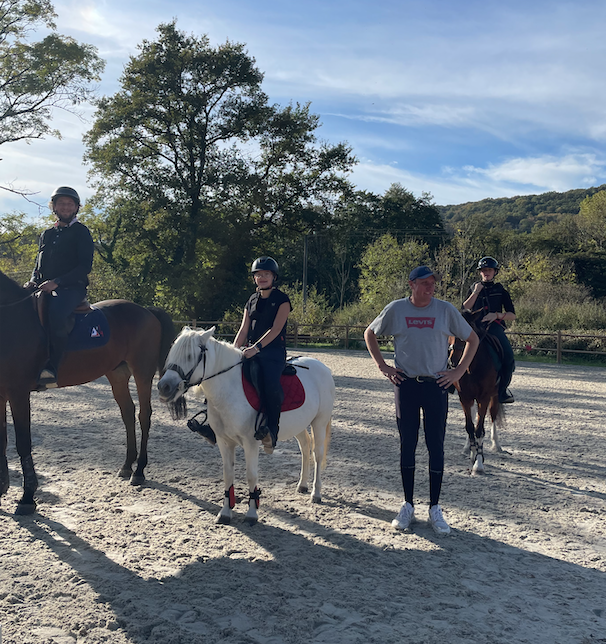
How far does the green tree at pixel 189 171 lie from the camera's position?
24.5 meters

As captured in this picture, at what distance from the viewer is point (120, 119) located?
80.3 ft

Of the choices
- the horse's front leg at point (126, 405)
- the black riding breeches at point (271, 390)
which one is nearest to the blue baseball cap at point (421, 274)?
the black riding breeches at point (271, 390)

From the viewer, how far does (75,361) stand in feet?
→ 16.8

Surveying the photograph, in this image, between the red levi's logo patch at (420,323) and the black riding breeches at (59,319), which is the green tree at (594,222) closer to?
the red levi's logo patch at (420,323)

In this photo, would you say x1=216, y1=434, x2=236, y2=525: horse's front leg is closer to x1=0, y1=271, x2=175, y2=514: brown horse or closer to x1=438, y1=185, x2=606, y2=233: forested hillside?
x1=0, y1=271, x2=175, y2=514: brown horse

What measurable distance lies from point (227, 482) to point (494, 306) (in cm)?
407

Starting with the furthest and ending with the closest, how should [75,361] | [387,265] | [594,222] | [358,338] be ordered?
[594,222]
[387,265]
[358,338]
[75,361]

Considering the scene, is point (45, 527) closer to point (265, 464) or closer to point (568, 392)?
point (265, 464)

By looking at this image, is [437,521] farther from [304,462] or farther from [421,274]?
[421,274]

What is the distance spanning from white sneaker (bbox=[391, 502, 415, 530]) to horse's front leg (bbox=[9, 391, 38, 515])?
3.09 m

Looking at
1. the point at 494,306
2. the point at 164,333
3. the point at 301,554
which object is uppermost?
the point at 494,306

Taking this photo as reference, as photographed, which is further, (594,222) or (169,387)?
(594,222)

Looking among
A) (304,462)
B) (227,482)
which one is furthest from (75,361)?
(304,462)

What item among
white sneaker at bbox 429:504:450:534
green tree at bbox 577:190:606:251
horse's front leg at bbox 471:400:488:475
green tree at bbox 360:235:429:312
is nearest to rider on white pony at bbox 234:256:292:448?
white sneaker at bbox 429:504:450:534
